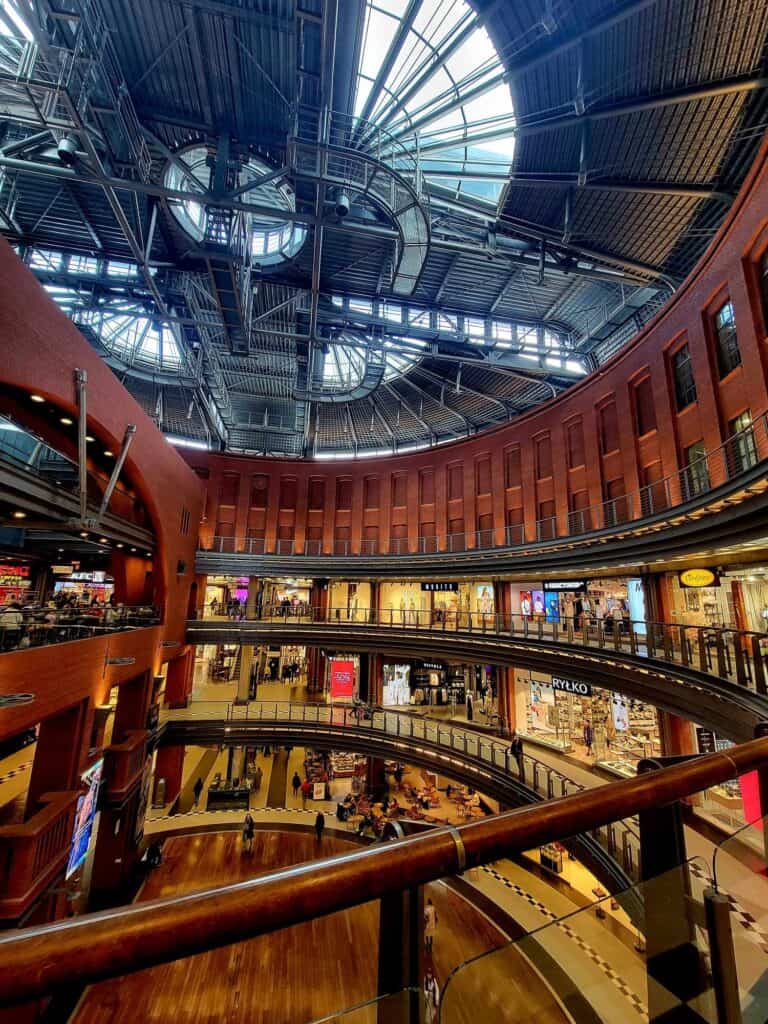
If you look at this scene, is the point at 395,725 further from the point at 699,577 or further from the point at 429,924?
the point at 429,924

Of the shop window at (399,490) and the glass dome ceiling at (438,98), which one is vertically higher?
the glass dome ceiling at (438,98)

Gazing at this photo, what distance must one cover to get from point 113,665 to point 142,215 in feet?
44.1

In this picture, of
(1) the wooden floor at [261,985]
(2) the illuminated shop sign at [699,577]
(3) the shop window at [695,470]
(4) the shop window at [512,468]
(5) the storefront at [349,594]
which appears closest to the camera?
(1) the wooden floor at [261,985]

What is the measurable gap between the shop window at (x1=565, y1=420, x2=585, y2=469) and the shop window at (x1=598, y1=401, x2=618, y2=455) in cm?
95

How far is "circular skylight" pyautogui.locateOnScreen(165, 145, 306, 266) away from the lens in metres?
13.8

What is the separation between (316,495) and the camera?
93.3 feet

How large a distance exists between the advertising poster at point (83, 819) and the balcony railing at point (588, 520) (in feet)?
46.5

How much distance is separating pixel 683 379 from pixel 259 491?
21.7m

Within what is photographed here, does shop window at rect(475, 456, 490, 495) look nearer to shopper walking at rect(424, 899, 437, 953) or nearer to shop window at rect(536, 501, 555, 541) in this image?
shop window at rect(536, 501, 555, 541)

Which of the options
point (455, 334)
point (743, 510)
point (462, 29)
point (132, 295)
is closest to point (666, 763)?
point (743, 510)

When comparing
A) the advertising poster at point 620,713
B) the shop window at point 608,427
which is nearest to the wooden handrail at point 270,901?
the advertising poster at point 620,713

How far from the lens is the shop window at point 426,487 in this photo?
84.5 ft

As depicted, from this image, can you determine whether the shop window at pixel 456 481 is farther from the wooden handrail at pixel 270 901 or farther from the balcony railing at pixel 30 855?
the wooden handrail at pixel 270 901

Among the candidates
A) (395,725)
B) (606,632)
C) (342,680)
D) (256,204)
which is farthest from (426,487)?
(256,204)
